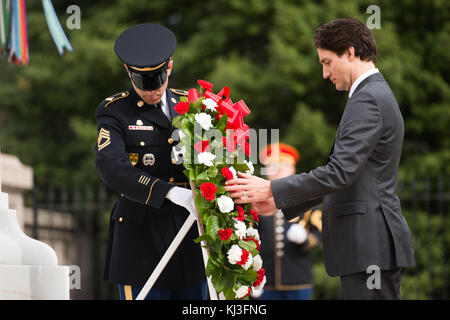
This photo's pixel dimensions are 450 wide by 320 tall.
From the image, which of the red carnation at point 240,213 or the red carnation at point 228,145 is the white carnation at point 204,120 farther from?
the red carnation at point 240,213

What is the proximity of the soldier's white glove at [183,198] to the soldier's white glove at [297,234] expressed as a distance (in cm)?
288

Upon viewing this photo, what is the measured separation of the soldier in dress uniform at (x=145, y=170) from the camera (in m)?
3.29

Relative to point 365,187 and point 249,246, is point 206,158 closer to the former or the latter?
point 249,246

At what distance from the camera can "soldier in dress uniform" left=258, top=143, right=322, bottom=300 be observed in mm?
5949

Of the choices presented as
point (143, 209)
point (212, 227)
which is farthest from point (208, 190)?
point (143, 209)

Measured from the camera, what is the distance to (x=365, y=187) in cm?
293

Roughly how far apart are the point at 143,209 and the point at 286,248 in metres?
2.96

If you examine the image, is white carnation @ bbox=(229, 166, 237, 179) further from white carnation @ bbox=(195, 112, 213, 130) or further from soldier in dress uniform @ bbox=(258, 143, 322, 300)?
soldier in dress uniform @ bbox=(258, 143, 322, 300)

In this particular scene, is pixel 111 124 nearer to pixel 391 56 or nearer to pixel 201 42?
pixel 391 56

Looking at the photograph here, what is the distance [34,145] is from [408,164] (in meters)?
7.03

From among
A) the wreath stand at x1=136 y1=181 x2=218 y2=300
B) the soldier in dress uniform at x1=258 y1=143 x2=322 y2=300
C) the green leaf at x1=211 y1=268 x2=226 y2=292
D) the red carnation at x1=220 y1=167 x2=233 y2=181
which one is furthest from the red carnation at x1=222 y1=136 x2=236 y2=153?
the soldier in dress uniform at x1=258 y1=143 x2=322 y2=300

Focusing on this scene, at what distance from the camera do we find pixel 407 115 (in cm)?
1090

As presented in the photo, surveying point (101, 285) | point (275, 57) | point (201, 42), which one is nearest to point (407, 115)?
point (275, 57)

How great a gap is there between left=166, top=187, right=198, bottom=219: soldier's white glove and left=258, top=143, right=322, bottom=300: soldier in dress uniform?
2.85m
